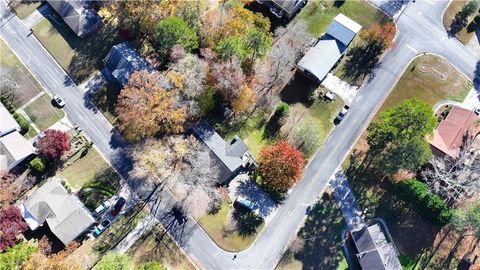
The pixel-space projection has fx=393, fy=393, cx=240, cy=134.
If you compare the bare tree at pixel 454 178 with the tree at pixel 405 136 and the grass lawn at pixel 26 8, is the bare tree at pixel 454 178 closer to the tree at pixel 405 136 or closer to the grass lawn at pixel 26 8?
the tree at pixel 405 136

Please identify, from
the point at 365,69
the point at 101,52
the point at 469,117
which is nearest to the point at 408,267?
the point at 469,117

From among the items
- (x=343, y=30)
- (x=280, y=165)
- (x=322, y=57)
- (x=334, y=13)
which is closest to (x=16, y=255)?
(x=280, y=165)

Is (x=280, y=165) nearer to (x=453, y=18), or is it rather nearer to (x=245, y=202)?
(x=245, y=202)

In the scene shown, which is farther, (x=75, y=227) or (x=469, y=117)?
(x=469, y=117)

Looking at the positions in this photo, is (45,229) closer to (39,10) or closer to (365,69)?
(39,10)

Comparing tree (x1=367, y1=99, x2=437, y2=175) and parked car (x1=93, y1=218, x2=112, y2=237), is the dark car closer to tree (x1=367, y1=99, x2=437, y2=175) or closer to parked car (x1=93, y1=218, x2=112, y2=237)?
parked car (x1=93, y1=218, x2=112, y2=237)

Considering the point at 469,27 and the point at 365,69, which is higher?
the point at 469,27

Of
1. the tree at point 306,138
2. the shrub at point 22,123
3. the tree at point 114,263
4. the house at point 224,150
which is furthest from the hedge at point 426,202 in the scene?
the shrub at point 22,123
